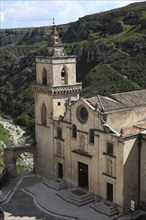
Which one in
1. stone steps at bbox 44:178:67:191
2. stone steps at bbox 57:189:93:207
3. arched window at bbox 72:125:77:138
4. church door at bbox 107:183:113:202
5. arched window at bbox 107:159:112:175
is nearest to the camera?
arched window at bbox 107:159:112:175

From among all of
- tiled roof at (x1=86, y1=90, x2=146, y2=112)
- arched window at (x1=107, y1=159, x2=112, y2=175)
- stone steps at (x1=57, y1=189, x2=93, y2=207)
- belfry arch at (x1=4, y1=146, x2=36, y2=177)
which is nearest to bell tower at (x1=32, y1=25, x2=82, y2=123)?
tiled roof at (x1=86, y1=90, x2=146, y2=112)

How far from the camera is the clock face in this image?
118 feet

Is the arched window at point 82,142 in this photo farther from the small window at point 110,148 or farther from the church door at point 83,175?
the small window at point 110,148

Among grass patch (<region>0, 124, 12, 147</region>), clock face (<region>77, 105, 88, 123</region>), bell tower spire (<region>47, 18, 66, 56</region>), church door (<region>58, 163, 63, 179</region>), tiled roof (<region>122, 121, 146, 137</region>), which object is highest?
bell tower spire (<region>47, 18, 66, 56</region>)

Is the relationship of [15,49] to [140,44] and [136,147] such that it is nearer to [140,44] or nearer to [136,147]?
[140,44]

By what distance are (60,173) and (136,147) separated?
35.7ft

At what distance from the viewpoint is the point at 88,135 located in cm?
3584

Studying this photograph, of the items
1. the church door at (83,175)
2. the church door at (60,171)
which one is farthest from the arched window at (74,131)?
the church door at (60,171)

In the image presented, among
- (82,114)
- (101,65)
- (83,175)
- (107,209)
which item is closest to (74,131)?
(82,114)

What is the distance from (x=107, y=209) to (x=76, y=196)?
3778mm

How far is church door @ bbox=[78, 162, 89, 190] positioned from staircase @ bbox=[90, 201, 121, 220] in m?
3.10

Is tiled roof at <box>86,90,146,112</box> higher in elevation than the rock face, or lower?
higher

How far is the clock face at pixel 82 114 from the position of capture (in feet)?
118

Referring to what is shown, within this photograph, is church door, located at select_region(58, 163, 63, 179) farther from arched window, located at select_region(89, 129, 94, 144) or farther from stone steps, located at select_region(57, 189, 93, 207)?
arched window, located at select_region(89, 129, 94, 144)
